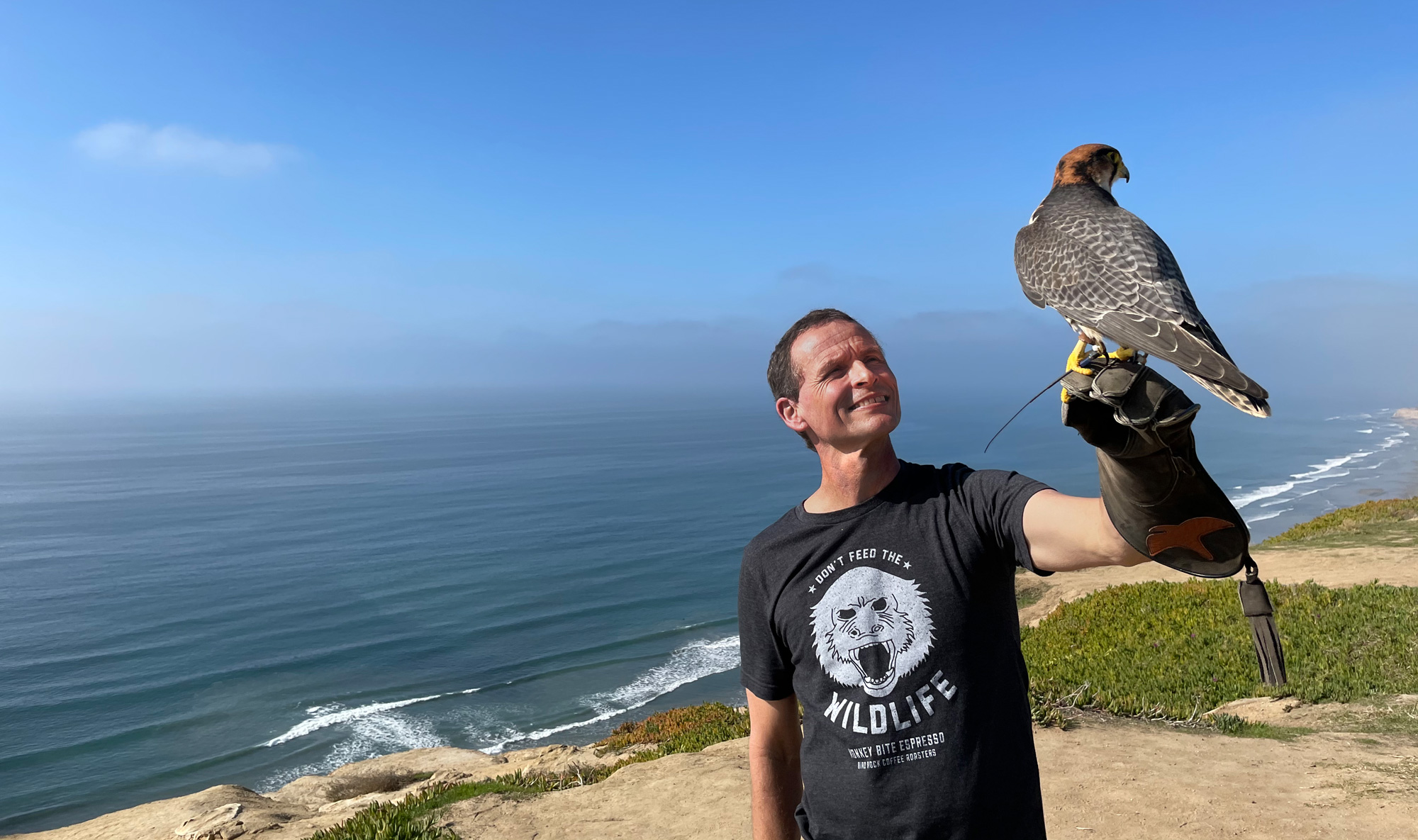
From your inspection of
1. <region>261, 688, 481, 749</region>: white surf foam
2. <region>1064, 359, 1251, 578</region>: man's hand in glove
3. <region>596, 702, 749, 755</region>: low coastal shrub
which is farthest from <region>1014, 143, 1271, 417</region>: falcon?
<region>261, 688, 481, 749</region>: white surf foam

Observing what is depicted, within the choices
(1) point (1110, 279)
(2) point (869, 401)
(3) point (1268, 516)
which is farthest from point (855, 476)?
(3) point (1268, 516)

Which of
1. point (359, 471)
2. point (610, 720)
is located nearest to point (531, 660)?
point (610, 720)

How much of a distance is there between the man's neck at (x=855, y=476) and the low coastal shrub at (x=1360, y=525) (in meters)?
26.1

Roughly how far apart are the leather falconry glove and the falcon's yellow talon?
3.7 inches

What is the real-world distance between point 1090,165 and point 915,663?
11.2ft

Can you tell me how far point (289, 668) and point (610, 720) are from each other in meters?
15.5

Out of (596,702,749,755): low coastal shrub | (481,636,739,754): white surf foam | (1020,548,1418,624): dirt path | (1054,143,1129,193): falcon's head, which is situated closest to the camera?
(1054,143,1129,193): falcon's head

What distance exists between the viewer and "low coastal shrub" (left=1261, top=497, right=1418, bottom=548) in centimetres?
2312

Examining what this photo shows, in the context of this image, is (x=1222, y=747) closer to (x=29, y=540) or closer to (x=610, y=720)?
(x=610, y=720)

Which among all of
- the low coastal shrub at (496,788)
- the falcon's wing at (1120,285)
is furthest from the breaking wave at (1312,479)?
the falcon's wing at (1120,285)

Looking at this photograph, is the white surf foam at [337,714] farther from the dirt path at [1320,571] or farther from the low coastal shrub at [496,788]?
the dirt path at [1320,571]

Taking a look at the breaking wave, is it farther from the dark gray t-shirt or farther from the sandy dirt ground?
the dark gray t-shirt

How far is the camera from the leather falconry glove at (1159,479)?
2068mm

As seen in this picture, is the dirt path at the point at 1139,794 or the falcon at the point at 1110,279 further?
the dirt path at the point at 1139,794
